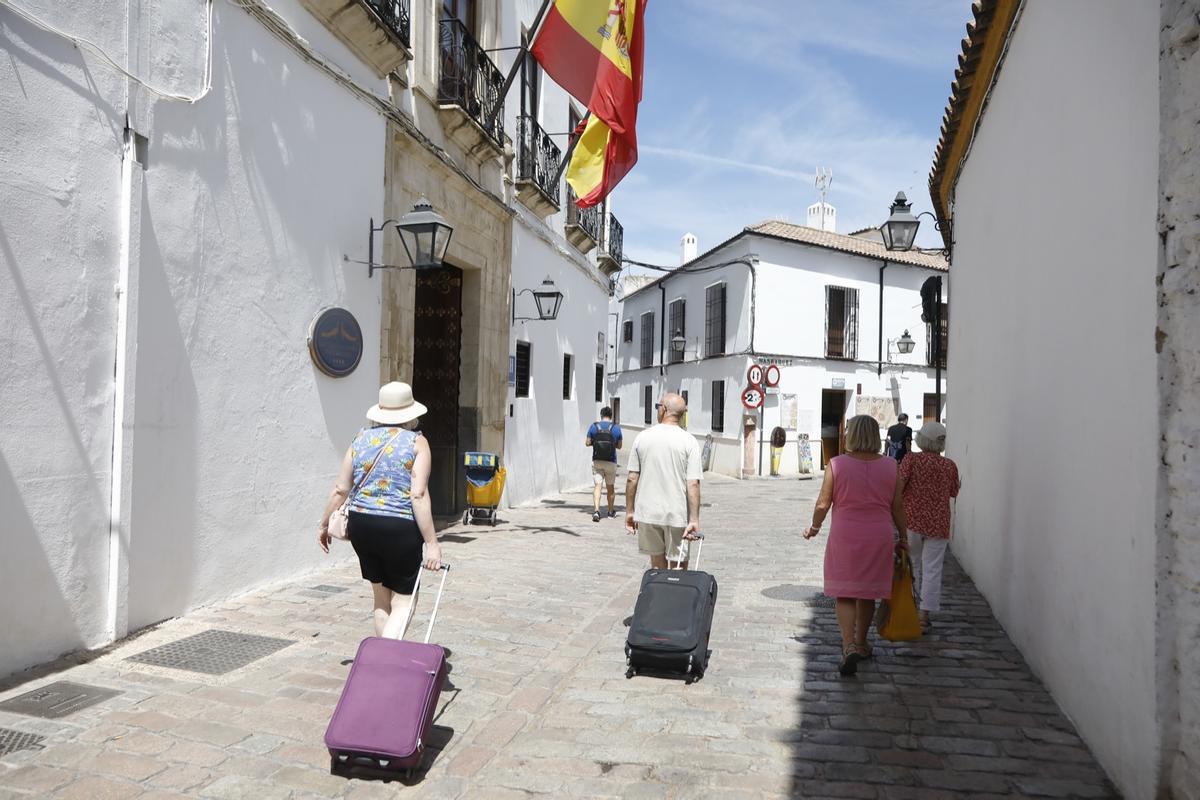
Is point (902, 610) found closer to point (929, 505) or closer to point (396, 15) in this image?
point (929, 505)

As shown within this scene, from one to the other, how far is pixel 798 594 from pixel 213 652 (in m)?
4.49

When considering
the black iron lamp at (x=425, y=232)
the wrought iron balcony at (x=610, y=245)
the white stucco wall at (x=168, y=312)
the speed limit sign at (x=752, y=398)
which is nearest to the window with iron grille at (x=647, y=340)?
the speed limit sign at (x=752, y=398)

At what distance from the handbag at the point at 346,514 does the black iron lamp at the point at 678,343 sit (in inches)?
875

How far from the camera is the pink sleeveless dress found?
15.9 ft

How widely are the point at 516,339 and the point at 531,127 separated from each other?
10.4 feet

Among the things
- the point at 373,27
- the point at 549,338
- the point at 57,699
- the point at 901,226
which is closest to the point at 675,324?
the point at 549,338

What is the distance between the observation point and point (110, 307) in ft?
15.3

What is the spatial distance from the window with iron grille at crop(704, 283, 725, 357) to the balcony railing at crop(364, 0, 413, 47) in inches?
648

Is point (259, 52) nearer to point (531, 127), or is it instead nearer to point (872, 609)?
point (872, 609)

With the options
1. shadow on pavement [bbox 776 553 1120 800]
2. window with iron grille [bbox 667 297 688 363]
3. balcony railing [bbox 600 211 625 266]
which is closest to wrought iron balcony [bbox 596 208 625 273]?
balcony railing [bbox 600 211 625 266]

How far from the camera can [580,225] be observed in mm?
15156

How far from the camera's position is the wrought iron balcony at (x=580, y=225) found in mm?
14859

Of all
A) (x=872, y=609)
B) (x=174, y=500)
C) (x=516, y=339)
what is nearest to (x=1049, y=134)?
(x=872, y=609)

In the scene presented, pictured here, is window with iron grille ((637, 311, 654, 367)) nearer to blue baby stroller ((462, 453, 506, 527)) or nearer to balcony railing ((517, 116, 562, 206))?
balcony railing ((517, 116, 562, 206))
